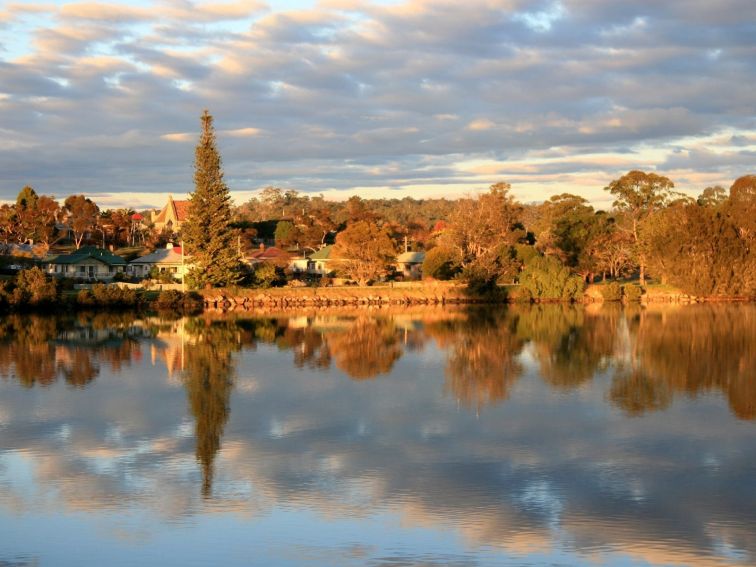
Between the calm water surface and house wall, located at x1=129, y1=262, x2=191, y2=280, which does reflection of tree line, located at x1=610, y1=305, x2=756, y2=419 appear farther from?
house wall, located at x1=129, y1=262, x2=191, y2=280

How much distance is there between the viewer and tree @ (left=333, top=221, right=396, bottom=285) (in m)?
78.0

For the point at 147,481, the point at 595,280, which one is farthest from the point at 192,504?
the point at 595,280

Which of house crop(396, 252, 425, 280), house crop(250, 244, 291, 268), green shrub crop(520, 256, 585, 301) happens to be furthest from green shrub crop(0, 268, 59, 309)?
house crop(396, 252, 425, 280)

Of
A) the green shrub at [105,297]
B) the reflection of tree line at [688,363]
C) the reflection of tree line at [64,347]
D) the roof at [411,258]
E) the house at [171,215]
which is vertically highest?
the house at [171,215]

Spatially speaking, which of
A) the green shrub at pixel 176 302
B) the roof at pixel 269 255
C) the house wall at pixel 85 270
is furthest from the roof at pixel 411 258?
the green shrub at pixel 176 302

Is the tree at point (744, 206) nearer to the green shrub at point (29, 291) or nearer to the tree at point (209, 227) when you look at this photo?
the tree at point (209, 227)

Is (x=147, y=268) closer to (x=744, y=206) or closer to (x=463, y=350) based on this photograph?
(x=744, y=206)

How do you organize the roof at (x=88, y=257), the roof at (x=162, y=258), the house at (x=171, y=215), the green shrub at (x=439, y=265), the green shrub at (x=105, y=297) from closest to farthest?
the green shrub at (x=105, y=297) < the green shrub at (x=439, y=265) < the roof at (x=88, y=257) < the roof at (x=162, y=258) < the house at (x=171, y=215)

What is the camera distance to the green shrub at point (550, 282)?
2869 inches

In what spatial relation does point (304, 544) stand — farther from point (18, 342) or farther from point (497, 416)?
point (18, 342)

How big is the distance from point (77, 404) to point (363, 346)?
16.9 m

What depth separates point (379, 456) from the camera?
18641mm

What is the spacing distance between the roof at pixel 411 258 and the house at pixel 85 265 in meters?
27.8

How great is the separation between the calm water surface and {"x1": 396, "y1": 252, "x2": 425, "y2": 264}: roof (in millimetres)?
57503
